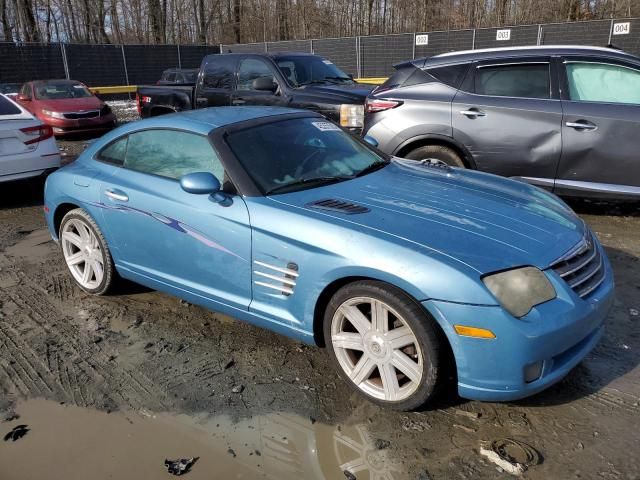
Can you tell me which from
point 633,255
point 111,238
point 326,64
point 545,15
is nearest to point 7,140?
point 111,238

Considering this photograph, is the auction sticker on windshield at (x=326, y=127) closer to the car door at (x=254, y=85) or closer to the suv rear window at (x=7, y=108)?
the car door at (x=254, y=85)

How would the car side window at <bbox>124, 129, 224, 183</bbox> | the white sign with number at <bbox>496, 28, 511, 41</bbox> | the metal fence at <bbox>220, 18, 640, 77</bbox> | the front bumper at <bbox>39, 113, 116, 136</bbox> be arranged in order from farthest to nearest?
1. the white sign with number at <bbox>496, 28, 511, 41</bbox>
2. the metal fence at <bbox>220, 18, 640, 77</bbox>
3. the front bumper at <bbox>39, 113, 116, 136</bbox>
4. the car side window at <bbox>124, 129, 224, 183</bbox>

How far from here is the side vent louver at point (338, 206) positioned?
2.99 m

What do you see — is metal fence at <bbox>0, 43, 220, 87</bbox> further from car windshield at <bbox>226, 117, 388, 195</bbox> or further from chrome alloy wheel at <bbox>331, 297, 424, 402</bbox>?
chrome alloy wheel at <bbox>331, 297, 424, 402</bbox>

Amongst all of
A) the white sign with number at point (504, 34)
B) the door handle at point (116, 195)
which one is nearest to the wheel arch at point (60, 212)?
the door handle at point (116, 195)

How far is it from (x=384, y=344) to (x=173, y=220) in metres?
1.61

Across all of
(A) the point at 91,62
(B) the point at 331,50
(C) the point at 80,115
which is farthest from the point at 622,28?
(A) the point at 91,62

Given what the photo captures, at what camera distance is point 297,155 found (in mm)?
3611

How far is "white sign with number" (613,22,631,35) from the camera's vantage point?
1627 cm

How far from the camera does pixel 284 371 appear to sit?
10.6 ft

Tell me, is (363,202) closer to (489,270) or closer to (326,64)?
(489,270)

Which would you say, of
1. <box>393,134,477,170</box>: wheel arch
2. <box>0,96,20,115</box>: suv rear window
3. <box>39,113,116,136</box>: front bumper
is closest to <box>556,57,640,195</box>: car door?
<box>393,134,477,170</box>: wheel arch

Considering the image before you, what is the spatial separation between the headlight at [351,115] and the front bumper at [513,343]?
5011 millimetres

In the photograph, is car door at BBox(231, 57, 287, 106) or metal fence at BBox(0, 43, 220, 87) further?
metal fence at BBox(0, 43, 220, 87)
